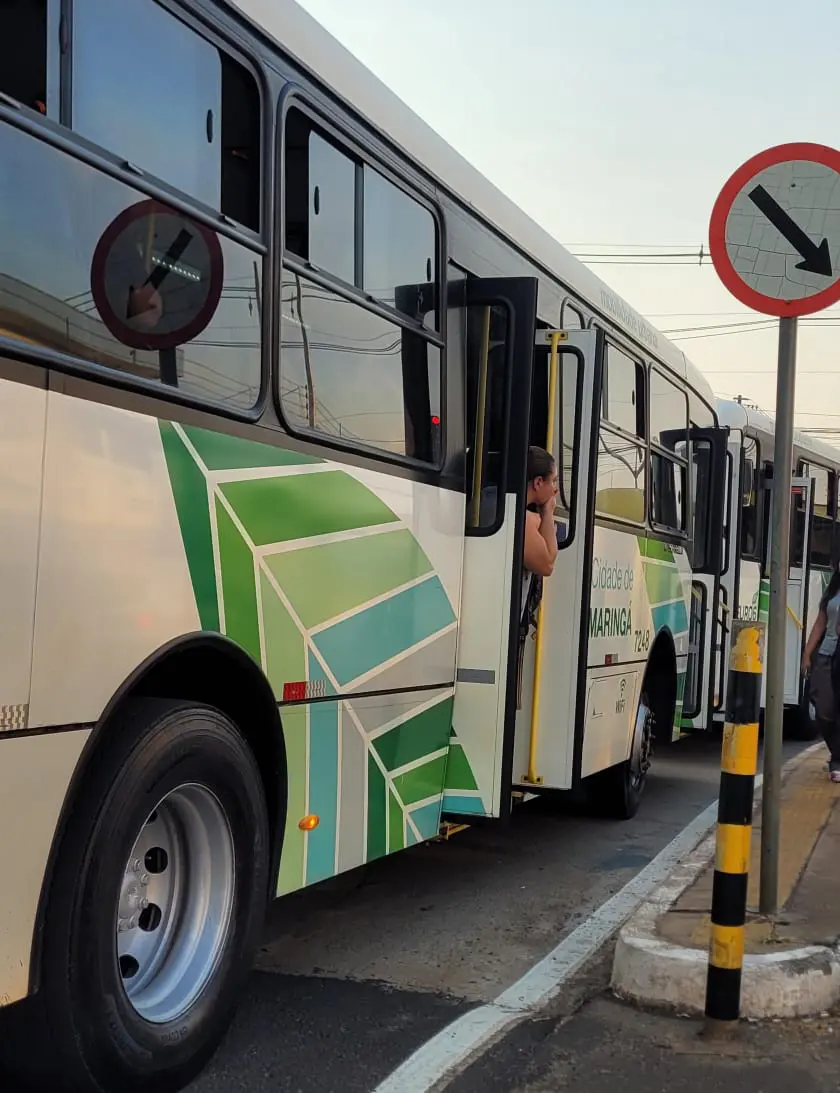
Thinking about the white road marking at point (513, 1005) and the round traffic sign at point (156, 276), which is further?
the white road marking at point (513, 1005)

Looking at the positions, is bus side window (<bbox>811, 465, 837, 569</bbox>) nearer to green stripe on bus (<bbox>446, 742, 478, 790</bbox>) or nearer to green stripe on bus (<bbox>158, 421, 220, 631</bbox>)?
green stripe on bus (<bbox>446, 742, 478, 790</bbox>)

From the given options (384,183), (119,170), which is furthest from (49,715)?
(384,183)

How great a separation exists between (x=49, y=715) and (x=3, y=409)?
0.70 m

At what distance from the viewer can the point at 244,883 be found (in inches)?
Answer: 144

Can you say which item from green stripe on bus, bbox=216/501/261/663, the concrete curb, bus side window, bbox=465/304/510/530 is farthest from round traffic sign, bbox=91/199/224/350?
the concrete curb

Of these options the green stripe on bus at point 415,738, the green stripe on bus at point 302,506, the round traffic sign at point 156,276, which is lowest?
the green stripe on bus at point 415,738

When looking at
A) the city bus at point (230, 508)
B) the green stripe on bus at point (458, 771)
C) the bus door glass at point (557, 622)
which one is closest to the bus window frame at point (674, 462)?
the bus door glass at point (557, 622)

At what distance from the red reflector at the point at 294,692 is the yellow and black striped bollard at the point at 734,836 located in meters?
1.39

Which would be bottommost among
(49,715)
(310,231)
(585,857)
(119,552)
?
(585,857)

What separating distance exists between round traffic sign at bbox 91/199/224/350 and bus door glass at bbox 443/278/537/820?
180cm

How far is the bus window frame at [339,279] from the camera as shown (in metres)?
3.83

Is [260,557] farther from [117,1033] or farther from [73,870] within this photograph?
[117,1033]

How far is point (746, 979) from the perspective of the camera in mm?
4133

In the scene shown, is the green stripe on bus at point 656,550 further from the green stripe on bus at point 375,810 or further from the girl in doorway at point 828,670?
the green stripe on bus at point 375,810
